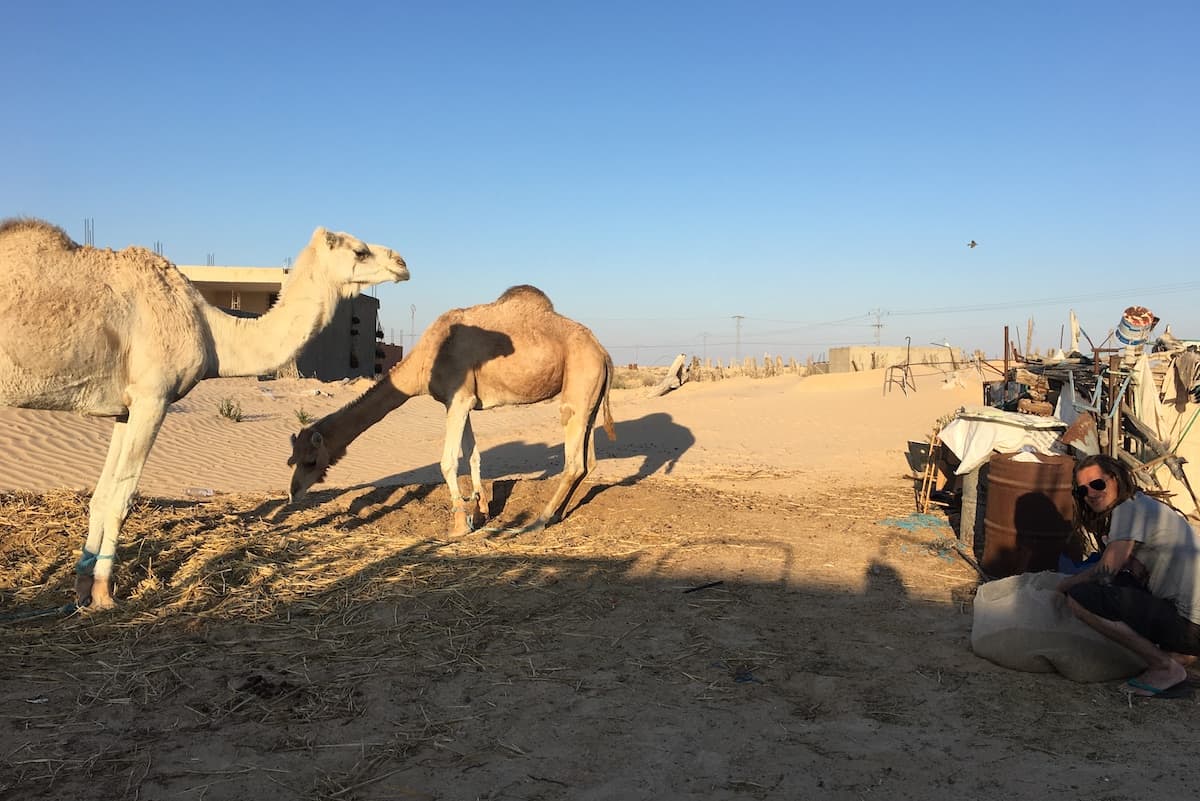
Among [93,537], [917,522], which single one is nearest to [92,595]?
[93,537]

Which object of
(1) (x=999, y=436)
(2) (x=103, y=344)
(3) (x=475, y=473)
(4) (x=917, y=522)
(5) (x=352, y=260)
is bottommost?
(4) (x=917, y=522)

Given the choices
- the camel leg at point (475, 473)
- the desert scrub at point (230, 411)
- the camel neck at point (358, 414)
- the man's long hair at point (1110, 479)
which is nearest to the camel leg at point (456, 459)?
the camel leg at point (475, 473)

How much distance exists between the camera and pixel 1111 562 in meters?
4.66

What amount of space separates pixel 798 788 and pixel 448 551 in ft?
15.5

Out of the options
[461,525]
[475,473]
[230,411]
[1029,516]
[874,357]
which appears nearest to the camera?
[1029,516]

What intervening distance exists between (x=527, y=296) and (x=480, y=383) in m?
1.39

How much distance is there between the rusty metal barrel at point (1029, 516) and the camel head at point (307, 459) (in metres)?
6.68

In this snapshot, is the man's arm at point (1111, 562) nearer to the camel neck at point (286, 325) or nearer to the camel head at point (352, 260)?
the camel head at point (352, 260)

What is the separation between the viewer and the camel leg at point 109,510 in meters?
5.76

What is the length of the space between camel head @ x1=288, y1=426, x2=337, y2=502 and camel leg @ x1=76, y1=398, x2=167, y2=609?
2853 mm

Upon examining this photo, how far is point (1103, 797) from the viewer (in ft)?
11.2

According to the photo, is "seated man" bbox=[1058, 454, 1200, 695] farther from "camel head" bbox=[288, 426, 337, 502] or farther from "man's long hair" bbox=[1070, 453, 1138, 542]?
"camel head" bbox=[288, 426, 337, 502]

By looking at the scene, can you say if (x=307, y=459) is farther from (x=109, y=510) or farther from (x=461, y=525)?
(x=109, y=510)

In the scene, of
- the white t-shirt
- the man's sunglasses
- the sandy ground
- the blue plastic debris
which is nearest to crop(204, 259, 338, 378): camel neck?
the sandy ground
